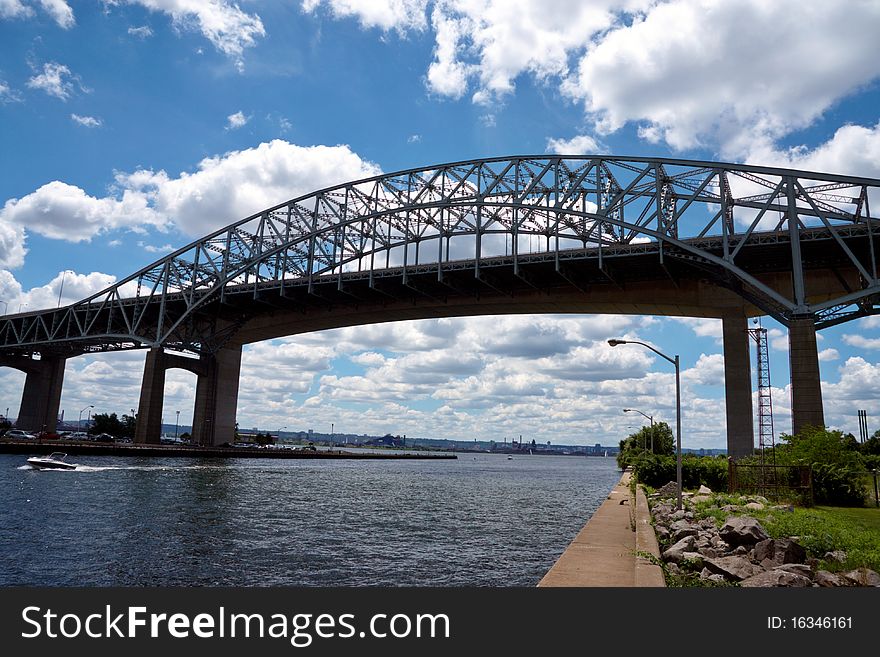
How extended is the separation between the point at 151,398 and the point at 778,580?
9842 centimetres

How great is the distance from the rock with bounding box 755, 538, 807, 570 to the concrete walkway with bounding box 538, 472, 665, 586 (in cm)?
246

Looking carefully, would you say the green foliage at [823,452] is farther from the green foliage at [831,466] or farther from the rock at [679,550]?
the rock at [679,550]

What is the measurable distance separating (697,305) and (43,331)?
115 m

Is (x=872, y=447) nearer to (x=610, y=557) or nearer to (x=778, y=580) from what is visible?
(x=610, y=557)

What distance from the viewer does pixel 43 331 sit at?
426ft

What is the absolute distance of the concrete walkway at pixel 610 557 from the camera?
15.3 m

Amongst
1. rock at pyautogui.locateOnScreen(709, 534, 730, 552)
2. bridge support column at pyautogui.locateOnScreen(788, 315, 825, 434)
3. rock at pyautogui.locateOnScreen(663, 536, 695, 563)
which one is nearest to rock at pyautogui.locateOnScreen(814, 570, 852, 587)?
rock at pyautogui.locateOnScreen(663, 536, 695, 563)

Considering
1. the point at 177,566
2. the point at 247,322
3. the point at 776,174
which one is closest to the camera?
the point at 177,566

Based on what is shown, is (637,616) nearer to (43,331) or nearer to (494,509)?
(494,509)

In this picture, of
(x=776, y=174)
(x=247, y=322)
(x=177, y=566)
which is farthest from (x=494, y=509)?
(x=247, y=322)

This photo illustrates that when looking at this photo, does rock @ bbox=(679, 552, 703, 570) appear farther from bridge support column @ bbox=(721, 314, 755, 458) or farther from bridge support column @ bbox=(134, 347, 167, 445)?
bridge support column @ bbox=(134, 347, 167, 445)

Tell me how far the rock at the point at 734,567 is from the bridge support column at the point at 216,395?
103461 mm

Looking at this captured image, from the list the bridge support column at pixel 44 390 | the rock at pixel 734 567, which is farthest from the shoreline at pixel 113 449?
the rock at pixel 734 567

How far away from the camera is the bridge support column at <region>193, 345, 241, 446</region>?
112 metres
